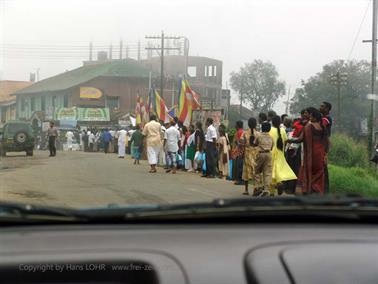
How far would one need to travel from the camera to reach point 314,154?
Answer: 8.26 meters

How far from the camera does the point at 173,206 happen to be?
6.48 ft

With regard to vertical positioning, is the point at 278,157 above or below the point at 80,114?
below

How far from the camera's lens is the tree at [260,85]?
15.9 m

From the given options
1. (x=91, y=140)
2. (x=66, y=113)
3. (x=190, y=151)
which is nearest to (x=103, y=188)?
(x=190, y=151)

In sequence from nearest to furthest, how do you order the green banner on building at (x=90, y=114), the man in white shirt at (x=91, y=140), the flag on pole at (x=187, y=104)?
1. the flag on pole at (x=187, y=104)
2. the man in white shirt at (x=91, y=140)
3. the green banner on building at (x=90, y=114)

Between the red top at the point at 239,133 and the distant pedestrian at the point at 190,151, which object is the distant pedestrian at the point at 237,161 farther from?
the distant pedestrian at the point at 190,151

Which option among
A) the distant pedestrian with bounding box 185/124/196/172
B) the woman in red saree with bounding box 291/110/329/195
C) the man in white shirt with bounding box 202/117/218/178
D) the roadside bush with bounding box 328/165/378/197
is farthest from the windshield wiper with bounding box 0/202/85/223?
the distant pedestrian with bounding box 185/124/196/172

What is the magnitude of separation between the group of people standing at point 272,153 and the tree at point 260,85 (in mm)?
2195

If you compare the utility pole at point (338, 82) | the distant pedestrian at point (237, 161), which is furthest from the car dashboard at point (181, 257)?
the utility pole at point (338, 82)

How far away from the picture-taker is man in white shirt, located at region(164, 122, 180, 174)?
14.9m

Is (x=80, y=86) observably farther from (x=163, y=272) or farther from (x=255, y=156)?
(x=163, y=272)

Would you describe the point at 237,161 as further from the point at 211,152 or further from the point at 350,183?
the point at 350,183

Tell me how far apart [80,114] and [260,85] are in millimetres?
30770

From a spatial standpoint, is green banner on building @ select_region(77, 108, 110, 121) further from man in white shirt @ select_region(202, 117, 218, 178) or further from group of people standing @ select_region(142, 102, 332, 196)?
man in white shirt @ select_region(202, 117, 218, 178)
